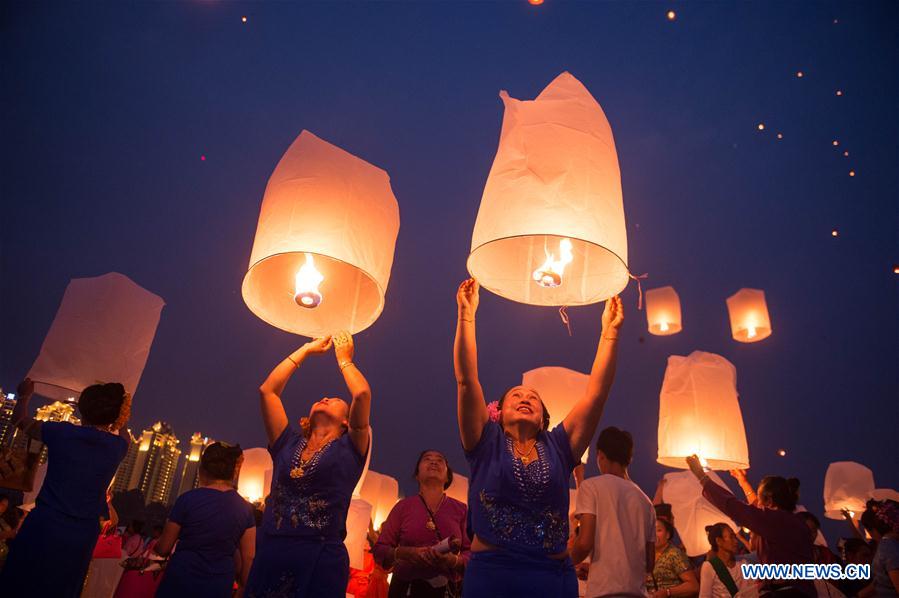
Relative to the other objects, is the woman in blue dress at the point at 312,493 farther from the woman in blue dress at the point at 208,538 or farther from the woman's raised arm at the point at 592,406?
the woman's raised arm at the point at 592,406

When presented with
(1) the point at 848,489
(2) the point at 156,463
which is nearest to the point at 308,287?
(1) the point at 848,489

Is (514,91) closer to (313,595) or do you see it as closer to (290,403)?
(313,595)

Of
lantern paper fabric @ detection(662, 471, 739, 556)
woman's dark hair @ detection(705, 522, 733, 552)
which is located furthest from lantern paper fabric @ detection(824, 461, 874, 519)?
woman's dark hair @ detection(705, 522, 733, 552)

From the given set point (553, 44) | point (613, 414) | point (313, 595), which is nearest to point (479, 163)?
point (553, 44)

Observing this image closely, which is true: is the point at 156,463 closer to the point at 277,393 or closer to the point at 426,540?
the point at 426,540

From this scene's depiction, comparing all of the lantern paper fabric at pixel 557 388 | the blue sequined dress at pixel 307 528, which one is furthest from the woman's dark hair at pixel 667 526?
the blue sequined dress at pixel 307 528

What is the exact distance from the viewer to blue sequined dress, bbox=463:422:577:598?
7.34ft

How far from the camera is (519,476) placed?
2416 mm

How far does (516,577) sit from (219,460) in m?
2.61

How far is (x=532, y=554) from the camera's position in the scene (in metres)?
2.28

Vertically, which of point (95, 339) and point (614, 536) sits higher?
point (95, 339)

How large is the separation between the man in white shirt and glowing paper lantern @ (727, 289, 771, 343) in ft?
19.2

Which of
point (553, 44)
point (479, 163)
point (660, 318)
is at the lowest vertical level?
point (660, 318)

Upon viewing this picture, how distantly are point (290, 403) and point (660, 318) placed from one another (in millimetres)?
18492
